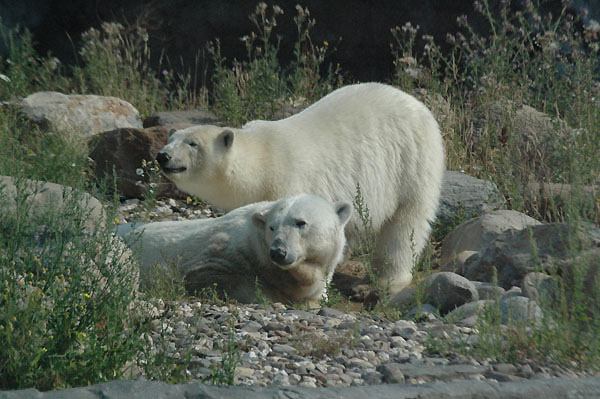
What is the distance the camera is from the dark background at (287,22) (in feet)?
35.5

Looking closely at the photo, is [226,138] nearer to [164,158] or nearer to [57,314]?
[164,158]

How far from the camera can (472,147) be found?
8609mm

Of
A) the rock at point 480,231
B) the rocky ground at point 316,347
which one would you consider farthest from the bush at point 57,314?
the rock at point 480,231

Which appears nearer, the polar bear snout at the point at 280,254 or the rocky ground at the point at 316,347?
the rocky ground at the point at 316,347

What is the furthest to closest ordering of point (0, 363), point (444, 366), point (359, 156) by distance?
1. point (359, 156)
2. point (444, 366)
3. point (0, 363)

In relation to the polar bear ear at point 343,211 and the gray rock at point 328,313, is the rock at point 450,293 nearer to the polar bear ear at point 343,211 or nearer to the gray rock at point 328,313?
the gray rock at point 328,313

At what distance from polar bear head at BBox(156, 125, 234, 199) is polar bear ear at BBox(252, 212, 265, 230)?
0.83 m

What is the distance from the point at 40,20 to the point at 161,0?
202 cm

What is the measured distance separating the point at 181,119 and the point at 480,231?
3657mm

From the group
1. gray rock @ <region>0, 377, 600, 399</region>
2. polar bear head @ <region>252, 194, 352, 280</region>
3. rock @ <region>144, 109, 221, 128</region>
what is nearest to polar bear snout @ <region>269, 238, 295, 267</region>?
polar bear head @ <region>252, 194, 352, 280</region>

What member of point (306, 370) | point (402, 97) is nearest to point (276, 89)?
point (402, 97)

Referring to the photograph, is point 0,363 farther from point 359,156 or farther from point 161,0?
point 161,0

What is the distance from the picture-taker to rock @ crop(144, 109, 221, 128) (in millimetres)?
8469

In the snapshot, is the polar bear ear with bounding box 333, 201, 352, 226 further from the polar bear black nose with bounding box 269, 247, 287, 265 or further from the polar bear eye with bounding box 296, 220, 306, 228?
the polar bear black nose with bounding box 269, 247, 287, 265
